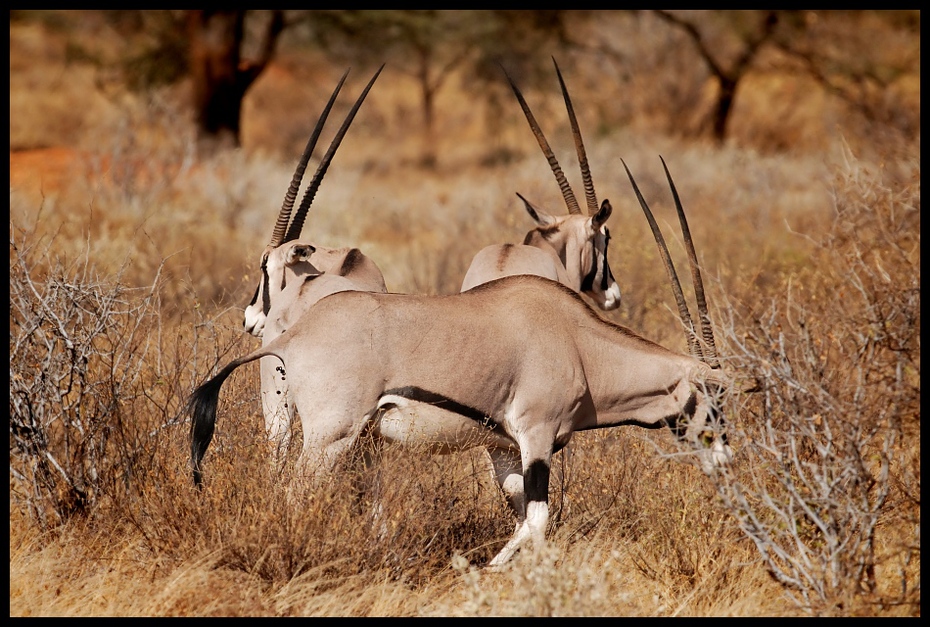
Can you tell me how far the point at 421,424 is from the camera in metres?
4.32

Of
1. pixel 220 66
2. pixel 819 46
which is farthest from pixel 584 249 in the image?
pixel 819 46

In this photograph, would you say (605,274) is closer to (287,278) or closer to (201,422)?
(287,278)

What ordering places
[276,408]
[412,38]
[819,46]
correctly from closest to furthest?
1. [276,408]
2. [412,38]
3. [819,46]

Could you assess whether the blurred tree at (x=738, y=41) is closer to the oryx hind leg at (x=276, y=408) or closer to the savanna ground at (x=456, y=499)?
the savanna ground at (x=456, y=499)

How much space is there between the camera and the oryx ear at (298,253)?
536 cm

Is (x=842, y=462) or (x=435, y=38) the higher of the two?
(x=435, y=38)

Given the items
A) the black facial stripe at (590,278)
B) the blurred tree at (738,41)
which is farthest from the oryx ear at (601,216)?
the blurred tree at (738,41)

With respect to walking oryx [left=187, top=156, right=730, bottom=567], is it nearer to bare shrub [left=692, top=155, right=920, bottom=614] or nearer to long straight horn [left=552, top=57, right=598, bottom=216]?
bare shrub [left=692, top=155, right=920, bottom=614]

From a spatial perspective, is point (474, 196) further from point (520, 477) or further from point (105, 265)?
point (520, 477)

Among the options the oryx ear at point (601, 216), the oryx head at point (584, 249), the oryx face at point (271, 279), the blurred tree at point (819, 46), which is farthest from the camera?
the blurred tree at point (819, 46)

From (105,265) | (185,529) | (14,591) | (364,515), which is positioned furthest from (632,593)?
(105,265)

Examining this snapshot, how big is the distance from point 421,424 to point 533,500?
612 mm

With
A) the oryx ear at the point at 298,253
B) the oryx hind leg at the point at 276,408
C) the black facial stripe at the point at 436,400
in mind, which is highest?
the oryx ear at the point at 298,253

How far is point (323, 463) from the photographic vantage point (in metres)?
4.22
